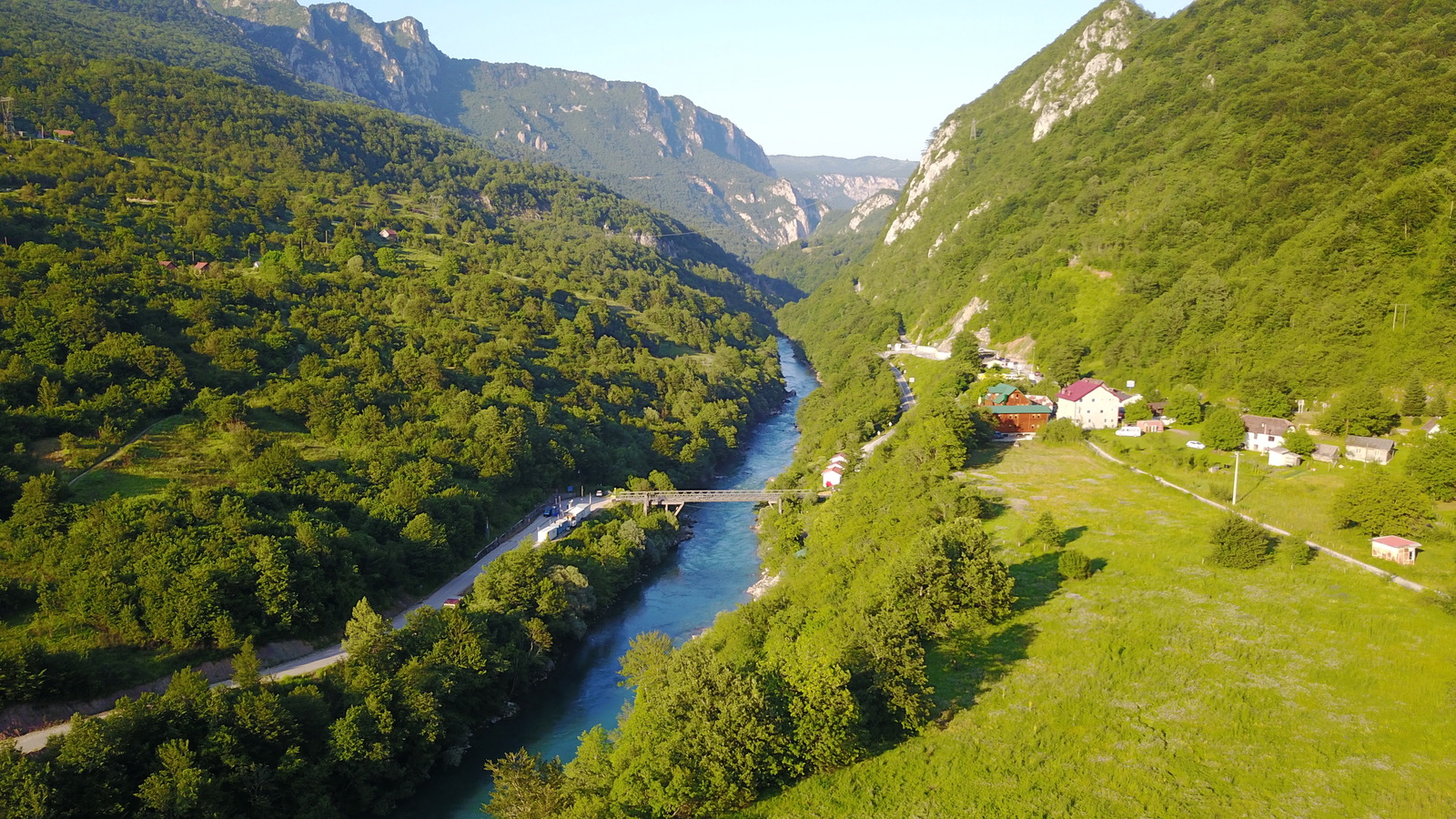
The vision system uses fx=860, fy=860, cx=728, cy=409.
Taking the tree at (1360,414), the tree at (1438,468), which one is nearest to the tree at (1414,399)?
the tree at (1360,414)

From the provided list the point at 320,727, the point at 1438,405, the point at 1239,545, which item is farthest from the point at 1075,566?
the point at 320,727

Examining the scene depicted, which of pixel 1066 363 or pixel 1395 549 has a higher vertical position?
pixel 1066 363

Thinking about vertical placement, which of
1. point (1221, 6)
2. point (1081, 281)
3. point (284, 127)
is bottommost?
point (1081, 281)

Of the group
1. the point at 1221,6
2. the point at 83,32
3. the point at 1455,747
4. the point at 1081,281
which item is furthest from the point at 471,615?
the point at 83,32

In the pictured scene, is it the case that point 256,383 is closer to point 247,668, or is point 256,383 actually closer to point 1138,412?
point 247,668

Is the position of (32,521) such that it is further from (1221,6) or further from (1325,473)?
(1221,6)
